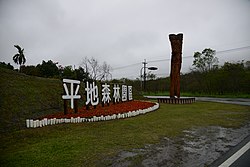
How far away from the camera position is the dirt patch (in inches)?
160

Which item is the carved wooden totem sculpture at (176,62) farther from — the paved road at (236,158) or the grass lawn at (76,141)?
the paved road at (236,158)

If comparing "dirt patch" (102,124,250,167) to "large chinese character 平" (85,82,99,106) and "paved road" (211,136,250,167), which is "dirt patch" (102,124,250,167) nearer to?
"paved road" (211,136,250,167)

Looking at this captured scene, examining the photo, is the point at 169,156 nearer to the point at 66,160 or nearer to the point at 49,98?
the point at 66,160

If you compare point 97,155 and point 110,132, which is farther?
point 110,132

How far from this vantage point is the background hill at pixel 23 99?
7.32 meters

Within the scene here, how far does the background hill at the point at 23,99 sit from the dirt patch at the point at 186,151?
400cm

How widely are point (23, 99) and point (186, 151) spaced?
6.59m

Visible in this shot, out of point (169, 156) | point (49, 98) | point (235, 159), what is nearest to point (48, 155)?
point (169, 156)

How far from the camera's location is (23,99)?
881cm

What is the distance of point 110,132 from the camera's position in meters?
6.40

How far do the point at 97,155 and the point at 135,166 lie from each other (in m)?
0.88

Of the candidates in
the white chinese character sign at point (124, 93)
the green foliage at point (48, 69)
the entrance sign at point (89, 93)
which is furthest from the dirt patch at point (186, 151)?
the green foliage at point (48, 69)

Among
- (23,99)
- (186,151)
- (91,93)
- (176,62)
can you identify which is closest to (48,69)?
(176,62)

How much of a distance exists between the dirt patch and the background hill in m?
4.00
